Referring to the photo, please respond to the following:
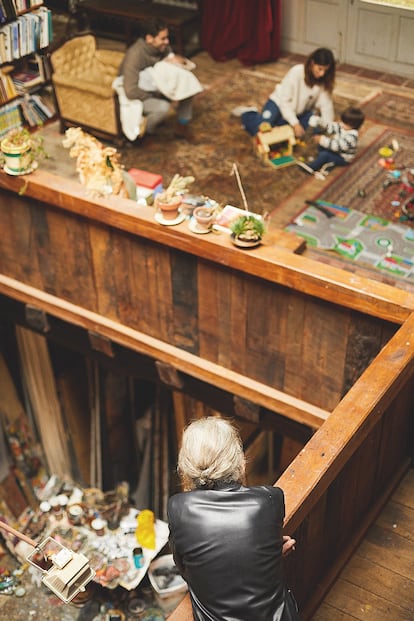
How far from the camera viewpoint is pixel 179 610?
253 centimetres

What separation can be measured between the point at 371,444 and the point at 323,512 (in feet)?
1.25

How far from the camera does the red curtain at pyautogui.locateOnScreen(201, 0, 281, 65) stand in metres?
8.14

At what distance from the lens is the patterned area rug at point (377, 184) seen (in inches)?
236

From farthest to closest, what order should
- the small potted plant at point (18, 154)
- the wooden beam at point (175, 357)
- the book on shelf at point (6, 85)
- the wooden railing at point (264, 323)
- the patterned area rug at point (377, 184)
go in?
the book on shelf at point (6, 85) → the patterned area rug at point (377, 184) → the small potted plant at point (18, 154) → the wooden beam at point (175, 357) → the wooden railing at point (264, 323)

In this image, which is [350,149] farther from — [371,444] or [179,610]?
[179,610]

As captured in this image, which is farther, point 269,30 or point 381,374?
point 269,30

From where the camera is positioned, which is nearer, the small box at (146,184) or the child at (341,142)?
the small box at (146,184)

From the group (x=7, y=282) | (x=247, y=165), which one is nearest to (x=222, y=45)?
(x=247, y=165)

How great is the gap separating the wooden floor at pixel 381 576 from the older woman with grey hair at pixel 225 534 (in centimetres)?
84

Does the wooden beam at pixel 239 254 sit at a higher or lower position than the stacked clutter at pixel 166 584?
higher

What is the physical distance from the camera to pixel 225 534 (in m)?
2.35

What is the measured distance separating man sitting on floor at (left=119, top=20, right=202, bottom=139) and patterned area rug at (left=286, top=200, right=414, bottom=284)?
1649 mm

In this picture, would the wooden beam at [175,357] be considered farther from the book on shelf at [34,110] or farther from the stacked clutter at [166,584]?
the book on shelf at [34,110]

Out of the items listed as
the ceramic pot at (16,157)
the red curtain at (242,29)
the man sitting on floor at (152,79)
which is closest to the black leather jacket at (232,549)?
the ceramic pot at (16,157)
